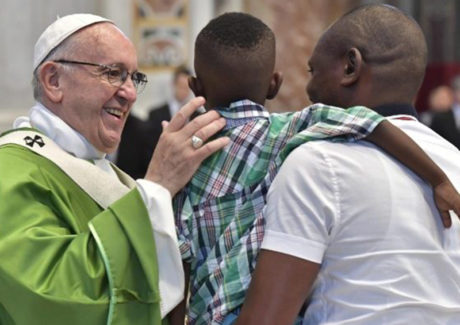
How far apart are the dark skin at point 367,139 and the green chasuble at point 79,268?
429 millimetres

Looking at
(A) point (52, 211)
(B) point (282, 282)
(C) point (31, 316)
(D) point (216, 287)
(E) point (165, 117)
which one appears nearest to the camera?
(B) point (282, 282)

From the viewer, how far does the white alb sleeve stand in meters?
2.87

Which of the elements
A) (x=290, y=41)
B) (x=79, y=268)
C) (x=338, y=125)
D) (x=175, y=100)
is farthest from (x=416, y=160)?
(x=290, y=41)

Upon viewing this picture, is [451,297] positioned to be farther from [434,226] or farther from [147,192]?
[147,192]

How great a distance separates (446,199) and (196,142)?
0.70 meters

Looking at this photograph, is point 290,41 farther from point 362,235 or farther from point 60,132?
point 362,235

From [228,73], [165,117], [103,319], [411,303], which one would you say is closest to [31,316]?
[103,319]

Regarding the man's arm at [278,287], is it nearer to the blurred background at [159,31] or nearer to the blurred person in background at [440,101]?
the blurred background at [159,31]

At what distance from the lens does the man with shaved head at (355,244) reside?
2.50 m

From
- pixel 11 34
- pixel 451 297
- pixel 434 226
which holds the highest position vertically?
pixel 434 226

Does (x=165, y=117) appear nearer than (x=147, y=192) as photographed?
No

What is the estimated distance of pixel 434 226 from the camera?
2602mm

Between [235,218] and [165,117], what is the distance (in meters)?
7.12

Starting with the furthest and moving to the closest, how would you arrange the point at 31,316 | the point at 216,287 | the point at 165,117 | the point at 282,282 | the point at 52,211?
the point at 165,117, the point at 52,211, the point at 31,316, the point at 216,287, the point at 282,282
